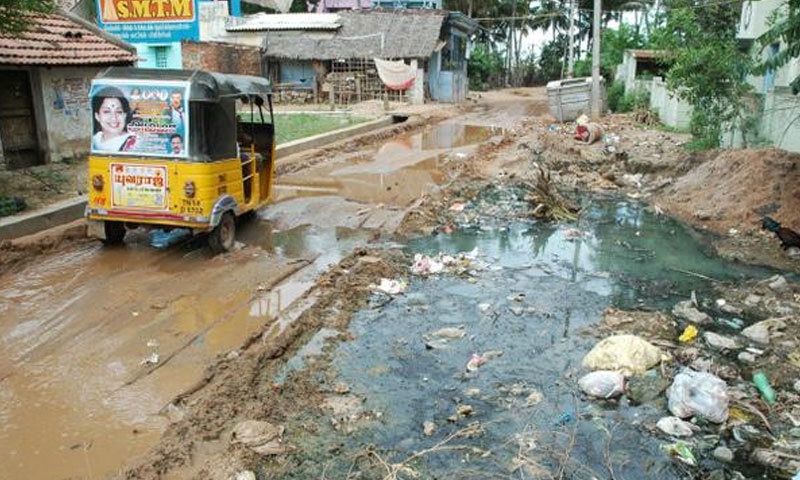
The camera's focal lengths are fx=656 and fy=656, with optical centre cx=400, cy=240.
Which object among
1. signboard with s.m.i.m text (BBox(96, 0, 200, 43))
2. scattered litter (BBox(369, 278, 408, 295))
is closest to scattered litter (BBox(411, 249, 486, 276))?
scattered litter (BBox(369, 278, 408, 295))

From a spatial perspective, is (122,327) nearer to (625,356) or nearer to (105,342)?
(105,342)

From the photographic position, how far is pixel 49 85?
13.1 meters

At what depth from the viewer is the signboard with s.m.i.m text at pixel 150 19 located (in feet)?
93.7

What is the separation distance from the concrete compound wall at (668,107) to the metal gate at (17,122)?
1589cm

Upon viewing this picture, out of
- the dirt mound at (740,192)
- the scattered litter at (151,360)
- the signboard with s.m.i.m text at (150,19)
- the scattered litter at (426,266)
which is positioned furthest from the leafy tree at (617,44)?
A: the scattered litter at (151,360)

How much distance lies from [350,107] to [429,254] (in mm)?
21737

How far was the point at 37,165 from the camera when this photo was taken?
1295 centimetres

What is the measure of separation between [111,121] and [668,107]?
1923 centimetres

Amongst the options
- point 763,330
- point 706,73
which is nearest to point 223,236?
point 763,330

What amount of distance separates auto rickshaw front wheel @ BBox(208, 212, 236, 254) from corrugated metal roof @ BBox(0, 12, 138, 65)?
6150mm

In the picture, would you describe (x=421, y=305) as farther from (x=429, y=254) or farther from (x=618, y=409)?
(x=618, y=409)

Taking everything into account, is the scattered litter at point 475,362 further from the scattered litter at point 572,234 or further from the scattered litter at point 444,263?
the scattered litter at point 572,234

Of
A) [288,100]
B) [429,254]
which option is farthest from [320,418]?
[288,100]

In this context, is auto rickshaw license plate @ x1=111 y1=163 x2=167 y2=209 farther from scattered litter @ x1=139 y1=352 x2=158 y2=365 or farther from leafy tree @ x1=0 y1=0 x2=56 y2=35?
leafy tree @ x1=0 y1=0 x2=56 y2=35
